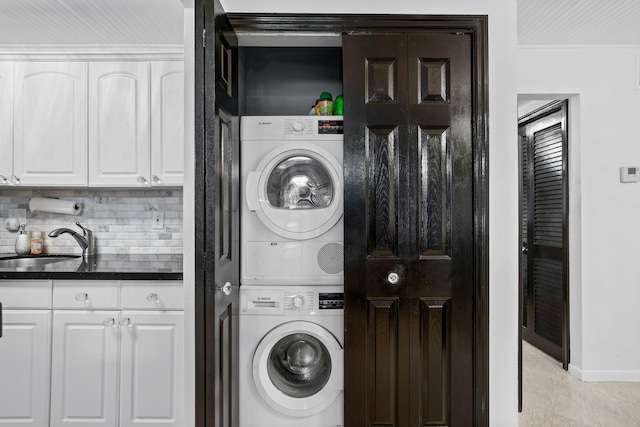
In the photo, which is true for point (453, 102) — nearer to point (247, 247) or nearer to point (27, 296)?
point (247, 247)

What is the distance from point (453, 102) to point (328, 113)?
688 millimetres

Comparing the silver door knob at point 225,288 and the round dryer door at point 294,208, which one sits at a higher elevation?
the round dryer door at point 294,208

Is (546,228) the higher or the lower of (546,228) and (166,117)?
the lower

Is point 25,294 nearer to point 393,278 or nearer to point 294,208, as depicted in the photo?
point 294,208

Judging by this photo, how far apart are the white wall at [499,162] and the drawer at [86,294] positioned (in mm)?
1588

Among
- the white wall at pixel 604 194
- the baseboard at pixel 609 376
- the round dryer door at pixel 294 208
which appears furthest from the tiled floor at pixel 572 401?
the round dryer door at pixel 294 208

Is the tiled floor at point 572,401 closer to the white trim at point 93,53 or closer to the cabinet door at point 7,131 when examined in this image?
the white trim at point 93,53

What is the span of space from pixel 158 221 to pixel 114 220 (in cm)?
31

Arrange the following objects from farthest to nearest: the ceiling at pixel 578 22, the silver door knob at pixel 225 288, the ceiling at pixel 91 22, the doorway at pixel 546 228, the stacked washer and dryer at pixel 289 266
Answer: the doorway at pixel 546 228 < the ceiling at pixel 578 22 < the ceiling at pixel 91 22 < the stacked washer and dryer at pixel 289 266 < the silver door knob at pixel 225 288

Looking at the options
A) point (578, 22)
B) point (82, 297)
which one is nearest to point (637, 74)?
point (578, 22)

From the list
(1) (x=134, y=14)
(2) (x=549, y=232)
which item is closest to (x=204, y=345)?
(1) (x=134, y=14)

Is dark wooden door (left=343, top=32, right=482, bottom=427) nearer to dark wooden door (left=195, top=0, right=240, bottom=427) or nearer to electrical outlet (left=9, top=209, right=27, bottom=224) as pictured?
dark wooden door (left=195, top=0, right=240, bottom=427)

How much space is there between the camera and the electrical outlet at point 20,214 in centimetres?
295

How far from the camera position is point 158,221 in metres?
2.94
